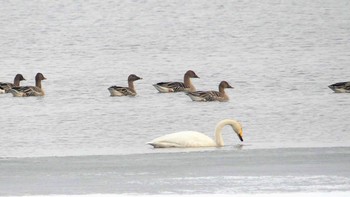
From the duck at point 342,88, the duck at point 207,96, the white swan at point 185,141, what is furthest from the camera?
the duck at point 342,88

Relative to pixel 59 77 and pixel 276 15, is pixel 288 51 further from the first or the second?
pixel 276 15

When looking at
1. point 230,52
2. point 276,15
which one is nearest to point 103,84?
point 230,52

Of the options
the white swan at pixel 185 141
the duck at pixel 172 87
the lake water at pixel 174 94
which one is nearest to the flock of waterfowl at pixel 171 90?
the duck at pixel 172 87

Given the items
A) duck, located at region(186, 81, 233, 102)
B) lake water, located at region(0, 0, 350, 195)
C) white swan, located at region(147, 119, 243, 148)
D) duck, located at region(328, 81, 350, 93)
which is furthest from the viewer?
duck, located at region(328, 81, 350, 93)

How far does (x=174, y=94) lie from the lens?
82.6ft

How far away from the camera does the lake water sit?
12844 millimetres

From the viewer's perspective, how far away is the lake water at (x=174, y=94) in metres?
12.8

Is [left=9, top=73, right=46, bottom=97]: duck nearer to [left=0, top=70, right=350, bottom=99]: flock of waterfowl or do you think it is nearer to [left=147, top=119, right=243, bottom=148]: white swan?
[left=0, top=70, right=350, bottom=99]: flock of waterfowl

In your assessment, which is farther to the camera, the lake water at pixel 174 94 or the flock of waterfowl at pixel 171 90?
the flock of waterfowl at pixel 171 90

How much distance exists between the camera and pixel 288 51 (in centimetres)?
3734

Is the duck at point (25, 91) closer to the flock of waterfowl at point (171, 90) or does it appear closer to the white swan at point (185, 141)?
the flock of waterfowl at point (171, 90)

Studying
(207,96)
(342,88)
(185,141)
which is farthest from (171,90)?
(185,141)

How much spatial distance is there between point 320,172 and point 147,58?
2499cm

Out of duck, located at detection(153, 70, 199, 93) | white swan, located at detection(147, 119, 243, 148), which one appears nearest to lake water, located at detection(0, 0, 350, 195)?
duck, located at detection(153, 70, 199, 93)
